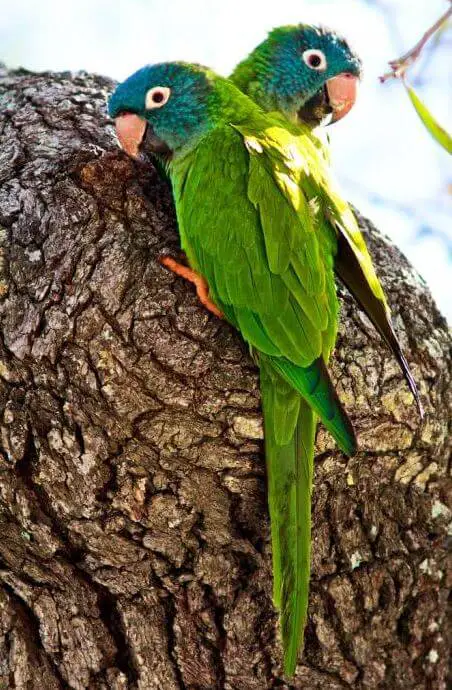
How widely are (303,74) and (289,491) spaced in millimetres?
1755

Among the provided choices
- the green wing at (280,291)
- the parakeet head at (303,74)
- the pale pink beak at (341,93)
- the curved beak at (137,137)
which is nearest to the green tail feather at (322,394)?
the green wing at (280,291)

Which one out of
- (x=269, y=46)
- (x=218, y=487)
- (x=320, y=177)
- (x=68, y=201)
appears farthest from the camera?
(x=269, y=46)

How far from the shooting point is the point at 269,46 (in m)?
3.05

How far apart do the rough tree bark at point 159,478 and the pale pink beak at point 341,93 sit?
1051 mm

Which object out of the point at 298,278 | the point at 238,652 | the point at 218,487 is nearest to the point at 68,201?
the point at 298,278

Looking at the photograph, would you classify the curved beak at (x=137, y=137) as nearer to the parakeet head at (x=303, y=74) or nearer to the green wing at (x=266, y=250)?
the green wing at (x=266, y=250)

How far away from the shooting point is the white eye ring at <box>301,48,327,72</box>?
3.01m

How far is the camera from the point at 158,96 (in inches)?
106

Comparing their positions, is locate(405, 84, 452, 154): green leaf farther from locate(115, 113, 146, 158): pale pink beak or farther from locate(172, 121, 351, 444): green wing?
locate(115, 113, 146, 158): pale pink beak

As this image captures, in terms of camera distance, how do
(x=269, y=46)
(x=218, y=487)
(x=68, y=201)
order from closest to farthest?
(x=218, y=487) < (x=68, y=201) < (x=269, y=46)

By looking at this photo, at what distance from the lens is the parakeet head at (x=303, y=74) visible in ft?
9.62

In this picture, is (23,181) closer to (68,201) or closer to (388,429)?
(68,201)

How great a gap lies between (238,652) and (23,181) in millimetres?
1422

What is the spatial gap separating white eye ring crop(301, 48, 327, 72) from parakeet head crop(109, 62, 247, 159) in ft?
1.54
